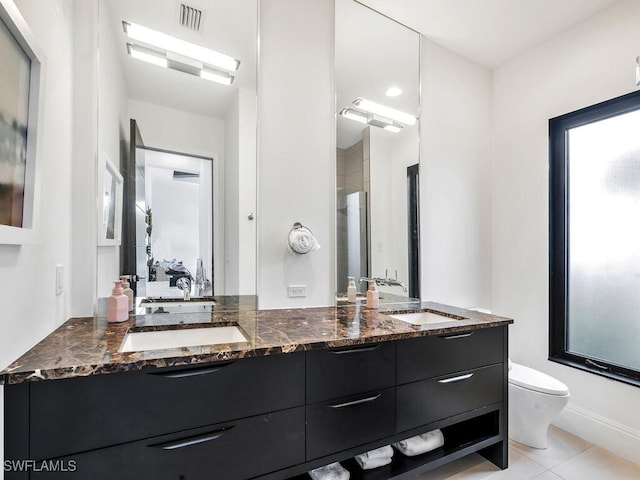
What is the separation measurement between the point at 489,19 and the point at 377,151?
123 centimetres

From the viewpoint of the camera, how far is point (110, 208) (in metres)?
1.69

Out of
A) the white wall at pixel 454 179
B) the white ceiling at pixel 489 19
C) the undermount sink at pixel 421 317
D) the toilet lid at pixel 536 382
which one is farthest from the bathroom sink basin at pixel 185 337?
the white ceiling at pixel 489 19

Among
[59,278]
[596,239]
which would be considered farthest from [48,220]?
[596,239]

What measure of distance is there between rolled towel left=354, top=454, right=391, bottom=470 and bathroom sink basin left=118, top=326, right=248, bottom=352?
85 cm

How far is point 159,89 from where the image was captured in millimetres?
1748

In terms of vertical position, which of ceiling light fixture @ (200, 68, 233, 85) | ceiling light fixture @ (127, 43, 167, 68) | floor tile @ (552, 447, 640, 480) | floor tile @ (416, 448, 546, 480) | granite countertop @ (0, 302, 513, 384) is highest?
ceiling light fixture @ (127, 43, 167, 68)

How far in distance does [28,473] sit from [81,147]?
4.44 feet

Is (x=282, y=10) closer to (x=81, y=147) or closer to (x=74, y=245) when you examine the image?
(x=81, y=147)

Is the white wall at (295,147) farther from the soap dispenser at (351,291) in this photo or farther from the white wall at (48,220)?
the white wall at (48,220)

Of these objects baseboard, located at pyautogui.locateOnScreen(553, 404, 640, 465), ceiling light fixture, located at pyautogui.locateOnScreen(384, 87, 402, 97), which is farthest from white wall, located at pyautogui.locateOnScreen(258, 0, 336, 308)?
baseboard, located at pyautogui.locateOnScreen(553, 404, 640, 465)

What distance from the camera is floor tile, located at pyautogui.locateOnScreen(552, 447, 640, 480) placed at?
74.0 inches

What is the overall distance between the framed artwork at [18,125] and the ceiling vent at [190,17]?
88 centimetres

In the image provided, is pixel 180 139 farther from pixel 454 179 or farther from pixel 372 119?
pixel 454 179

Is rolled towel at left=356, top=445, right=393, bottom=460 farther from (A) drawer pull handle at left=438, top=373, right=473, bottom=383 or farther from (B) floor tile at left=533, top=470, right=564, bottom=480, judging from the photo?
(B) floor tile at left=533, top=470, right=564, bottom=480
